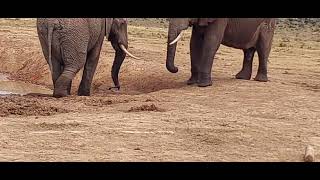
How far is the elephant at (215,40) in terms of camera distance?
12984mm

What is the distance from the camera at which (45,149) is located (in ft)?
20.2

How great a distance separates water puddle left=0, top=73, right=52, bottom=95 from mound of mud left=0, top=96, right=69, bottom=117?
5123 millimetres

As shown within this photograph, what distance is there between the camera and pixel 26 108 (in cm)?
917

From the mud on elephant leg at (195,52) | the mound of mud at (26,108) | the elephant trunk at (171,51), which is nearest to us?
the mound of mud at (26,108)

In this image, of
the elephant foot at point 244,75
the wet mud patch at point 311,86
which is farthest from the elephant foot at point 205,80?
the wet mud patch at point 311,86

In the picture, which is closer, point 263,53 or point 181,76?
point 263,53

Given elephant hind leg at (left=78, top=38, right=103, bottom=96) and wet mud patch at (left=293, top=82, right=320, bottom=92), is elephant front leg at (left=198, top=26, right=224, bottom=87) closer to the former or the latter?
elephant hind leg at (left=78, top=38, right=103, bottom=96)

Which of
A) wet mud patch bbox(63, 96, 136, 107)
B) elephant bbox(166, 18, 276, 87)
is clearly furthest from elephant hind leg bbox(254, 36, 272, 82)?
wet mud patch bbox(63, 96, 136, 107)

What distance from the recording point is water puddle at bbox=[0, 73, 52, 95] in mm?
15303

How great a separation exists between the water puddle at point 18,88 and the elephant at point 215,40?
3794 mm

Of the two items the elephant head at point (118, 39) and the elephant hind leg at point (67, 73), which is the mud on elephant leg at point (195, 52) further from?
the elephant hind leg at point (67, 73)
